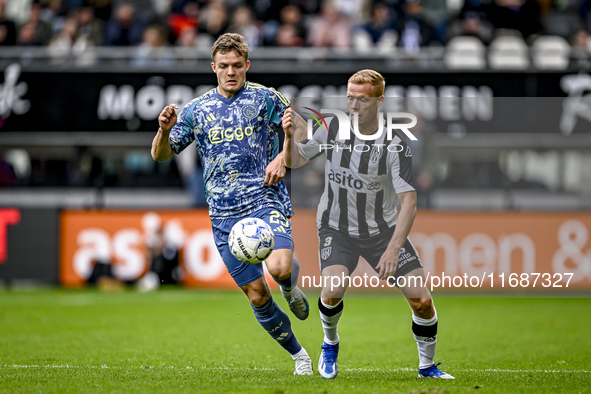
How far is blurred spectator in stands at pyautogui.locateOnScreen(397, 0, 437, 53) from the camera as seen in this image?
49.4 ft

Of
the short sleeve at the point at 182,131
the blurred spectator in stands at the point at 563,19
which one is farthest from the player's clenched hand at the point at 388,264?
the blurred spectator in stands at the point at 563,19

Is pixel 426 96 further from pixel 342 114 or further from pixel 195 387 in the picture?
pixel 195 387

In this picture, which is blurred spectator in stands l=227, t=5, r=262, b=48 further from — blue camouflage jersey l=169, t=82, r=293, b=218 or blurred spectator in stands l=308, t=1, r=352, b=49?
blue camouflage jersey l=169, t=82, r=293, b=218

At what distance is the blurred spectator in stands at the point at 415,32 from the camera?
593 inches

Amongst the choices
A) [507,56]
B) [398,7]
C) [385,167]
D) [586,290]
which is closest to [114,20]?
[398,7]

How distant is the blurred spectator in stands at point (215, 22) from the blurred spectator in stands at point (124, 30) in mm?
1199

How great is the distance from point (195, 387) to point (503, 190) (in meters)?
→ 8.84

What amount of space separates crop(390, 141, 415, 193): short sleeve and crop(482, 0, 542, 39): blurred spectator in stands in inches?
398

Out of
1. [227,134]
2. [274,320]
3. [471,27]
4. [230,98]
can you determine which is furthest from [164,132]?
[471,27]

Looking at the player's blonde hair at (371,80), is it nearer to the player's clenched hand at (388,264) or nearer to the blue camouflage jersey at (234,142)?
the blue camouflage jersey at (234,142)

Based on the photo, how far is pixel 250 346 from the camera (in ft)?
28.4

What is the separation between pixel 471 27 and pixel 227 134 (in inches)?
383

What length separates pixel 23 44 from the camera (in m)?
15.7

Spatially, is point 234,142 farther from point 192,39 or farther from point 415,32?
point 415,32
